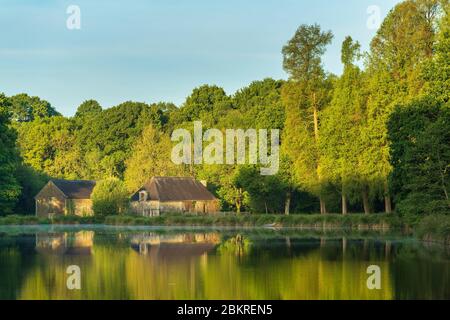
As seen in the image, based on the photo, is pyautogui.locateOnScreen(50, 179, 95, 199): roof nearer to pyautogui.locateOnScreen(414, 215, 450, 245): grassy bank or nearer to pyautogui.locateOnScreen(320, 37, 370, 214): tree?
pyautogui.locateOnScreen(320, 37, 370, 214): tree

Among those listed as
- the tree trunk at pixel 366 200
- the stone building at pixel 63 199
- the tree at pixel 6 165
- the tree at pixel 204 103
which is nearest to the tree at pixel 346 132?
the tree trunk at pixel 366 200

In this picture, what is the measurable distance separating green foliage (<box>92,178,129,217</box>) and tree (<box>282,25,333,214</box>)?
13.7 meters

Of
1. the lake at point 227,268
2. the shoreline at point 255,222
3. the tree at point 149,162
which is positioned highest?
the tree at point 149,162

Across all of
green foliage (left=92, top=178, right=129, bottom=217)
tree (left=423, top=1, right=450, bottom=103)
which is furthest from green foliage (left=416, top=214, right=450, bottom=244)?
green foliage (left=92, top=178, right=129, bottom=217)

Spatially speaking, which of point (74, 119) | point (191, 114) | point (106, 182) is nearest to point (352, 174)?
point (106, 182)

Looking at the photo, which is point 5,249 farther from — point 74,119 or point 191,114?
point 74,119

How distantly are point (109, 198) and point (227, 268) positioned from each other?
122 ft

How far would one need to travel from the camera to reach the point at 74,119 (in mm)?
99000

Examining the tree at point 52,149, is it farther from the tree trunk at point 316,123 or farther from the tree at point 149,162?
the tree trunk at point 316,123

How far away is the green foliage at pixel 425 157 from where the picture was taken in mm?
35719

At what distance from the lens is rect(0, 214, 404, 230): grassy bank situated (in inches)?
1873

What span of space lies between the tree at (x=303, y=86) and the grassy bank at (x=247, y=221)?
4.65 meters

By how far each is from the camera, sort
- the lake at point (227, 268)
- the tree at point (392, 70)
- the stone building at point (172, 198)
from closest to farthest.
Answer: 1. the lake at point (227, 268)
2. the tree at point (392, 70)
3. the stone building at point (172, 198)
